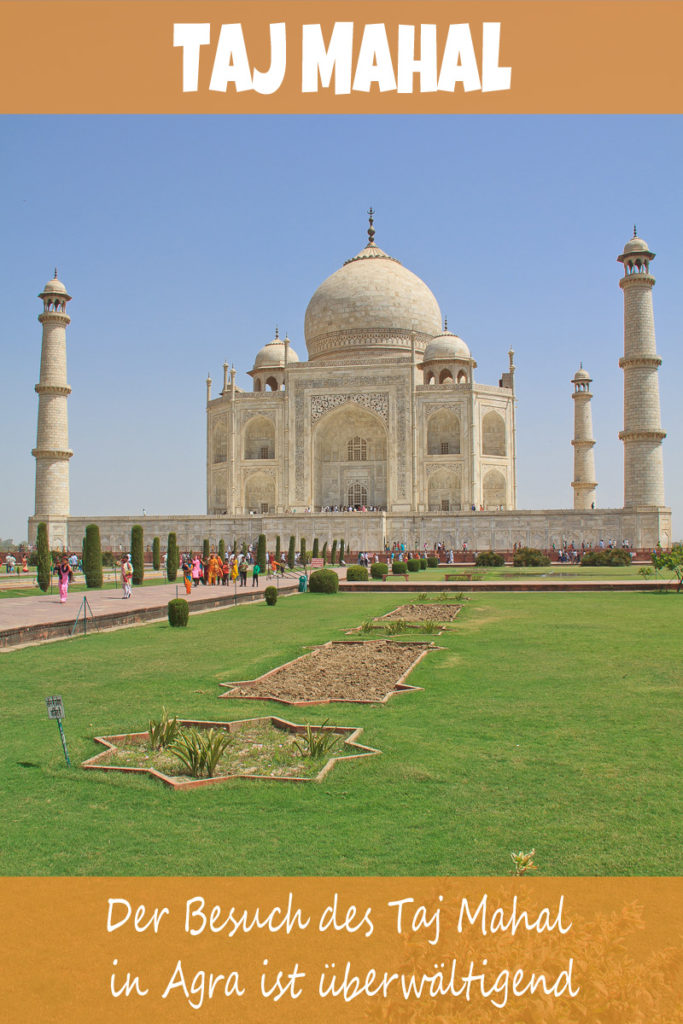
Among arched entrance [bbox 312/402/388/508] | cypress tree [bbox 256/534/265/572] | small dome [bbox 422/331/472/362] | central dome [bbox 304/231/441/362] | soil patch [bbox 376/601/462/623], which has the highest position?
central dome [bbox 304/231/441/362]

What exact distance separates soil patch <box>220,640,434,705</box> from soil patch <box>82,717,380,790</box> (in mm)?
715

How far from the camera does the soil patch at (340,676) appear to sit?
507cm

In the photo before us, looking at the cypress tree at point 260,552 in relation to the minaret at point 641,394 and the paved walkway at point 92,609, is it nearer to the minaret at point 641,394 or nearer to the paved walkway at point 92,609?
the paved walkway at point 92,609

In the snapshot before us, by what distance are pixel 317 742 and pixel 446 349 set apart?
99.8ft

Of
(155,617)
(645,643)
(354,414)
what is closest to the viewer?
(645,643)

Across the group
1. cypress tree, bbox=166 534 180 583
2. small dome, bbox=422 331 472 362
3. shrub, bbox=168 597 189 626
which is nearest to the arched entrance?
small dome, bbox=422 331 472 362

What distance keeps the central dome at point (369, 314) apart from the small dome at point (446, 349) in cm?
93

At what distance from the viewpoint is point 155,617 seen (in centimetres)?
1024

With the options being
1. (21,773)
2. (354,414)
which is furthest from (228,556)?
(21,773)

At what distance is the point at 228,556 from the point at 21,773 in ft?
67.7

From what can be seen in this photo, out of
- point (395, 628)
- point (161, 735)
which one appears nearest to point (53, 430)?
point (395, 628)

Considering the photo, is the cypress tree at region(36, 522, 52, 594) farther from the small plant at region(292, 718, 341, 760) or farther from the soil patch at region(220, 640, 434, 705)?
the small plant at region(292, 718, 341, 760)
